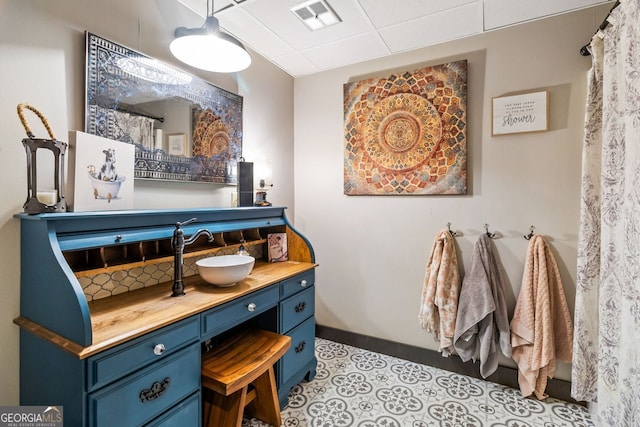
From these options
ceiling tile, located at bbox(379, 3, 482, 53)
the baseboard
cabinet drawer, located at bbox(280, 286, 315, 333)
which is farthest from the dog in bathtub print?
the baseboard

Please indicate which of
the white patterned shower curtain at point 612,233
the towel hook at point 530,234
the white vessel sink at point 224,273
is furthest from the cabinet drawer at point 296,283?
the white patterned shower curtain at point 612,233

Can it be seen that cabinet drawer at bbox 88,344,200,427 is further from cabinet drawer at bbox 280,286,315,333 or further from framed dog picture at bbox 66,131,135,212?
framed dog picture at bbox 66,131,135,212

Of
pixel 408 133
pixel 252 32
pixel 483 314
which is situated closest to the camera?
pixel 483 314

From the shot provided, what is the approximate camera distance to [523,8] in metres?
1.79

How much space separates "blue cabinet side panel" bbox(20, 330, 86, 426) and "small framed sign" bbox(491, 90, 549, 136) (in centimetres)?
250

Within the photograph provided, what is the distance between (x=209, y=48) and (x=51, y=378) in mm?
1553

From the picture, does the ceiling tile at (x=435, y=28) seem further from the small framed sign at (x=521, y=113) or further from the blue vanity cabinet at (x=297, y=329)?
the blue vanity cabinet at (x=297, y=329)

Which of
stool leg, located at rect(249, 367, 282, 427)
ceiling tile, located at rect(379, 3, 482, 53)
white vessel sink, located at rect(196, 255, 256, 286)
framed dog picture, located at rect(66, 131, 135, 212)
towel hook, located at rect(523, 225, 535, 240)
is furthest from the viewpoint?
Answer: towel hook, located at rect(523, 225, 535, 240)

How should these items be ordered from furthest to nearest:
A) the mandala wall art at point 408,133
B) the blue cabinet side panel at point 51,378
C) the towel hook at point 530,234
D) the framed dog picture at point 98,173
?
the mandala wall art at point 408,133, the towel hook at point 530,234, the framed dog picture at point 98,173, the blue cabinet side panel at point 51,378

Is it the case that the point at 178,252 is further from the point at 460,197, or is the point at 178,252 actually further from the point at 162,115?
the point at 460,197

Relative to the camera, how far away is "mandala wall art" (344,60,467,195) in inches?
84.3

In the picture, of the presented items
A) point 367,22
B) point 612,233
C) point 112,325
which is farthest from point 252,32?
point 612,233

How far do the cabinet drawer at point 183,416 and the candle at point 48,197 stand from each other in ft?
3.02

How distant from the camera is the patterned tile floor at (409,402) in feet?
5.66
